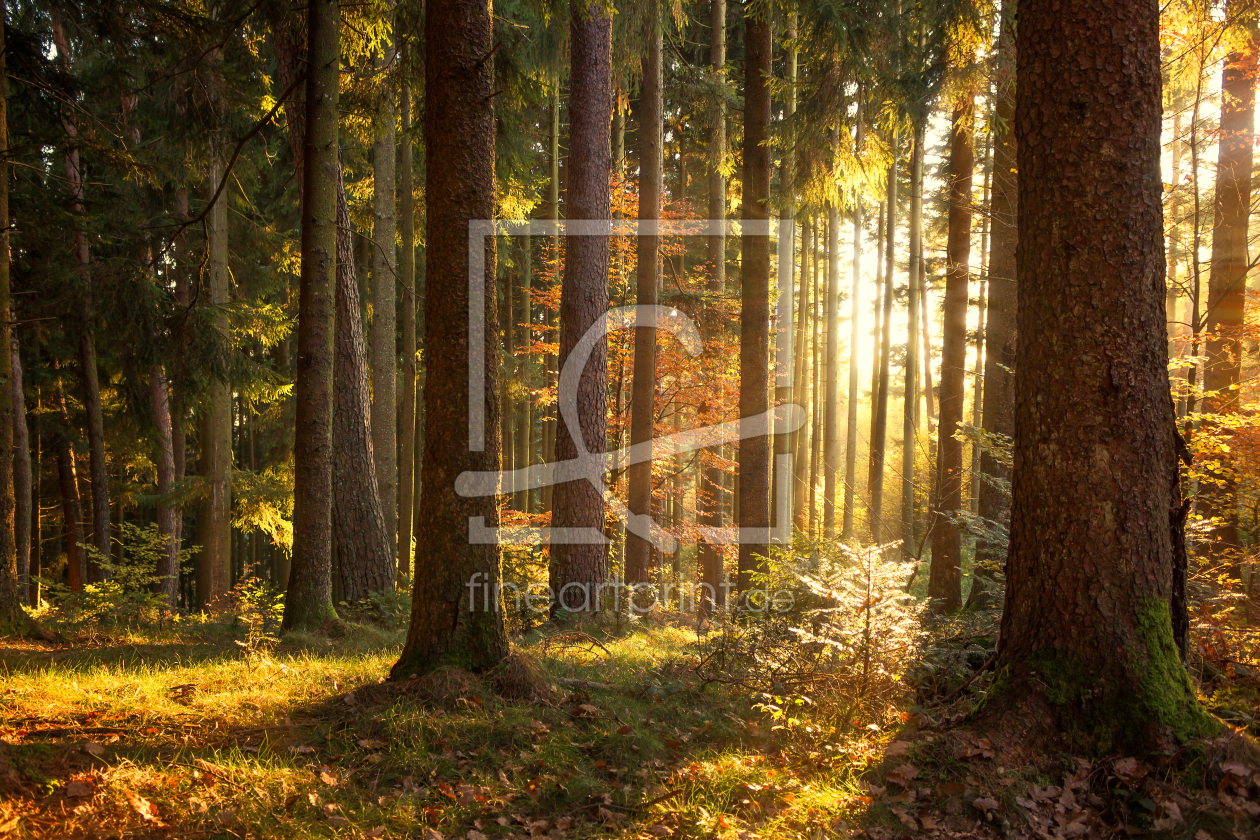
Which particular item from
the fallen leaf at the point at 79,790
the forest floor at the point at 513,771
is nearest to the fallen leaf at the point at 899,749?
the forest floor at the point at 513,771

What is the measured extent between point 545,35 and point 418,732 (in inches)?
342

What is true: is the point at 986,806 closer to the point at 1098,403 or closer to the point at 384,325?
the point at 1098,403

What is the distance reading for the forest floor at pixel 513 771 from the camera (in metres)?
Result: 3.02

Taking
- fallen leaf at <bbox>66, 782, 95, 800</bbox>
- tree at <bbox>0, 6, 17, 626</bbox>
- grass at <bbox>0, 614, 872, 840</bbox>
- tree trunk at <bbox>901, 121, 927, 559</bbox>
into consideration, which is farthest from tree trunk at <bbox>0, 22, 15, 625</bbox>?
tree trunk at <bbox>901, 121, 927, 559</bbox>

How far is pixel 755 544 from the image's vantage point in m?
9.80

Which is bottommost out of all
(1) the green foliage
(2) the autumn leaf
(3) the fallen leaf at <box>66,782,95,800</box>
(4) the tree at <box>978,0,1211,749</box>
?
(1) the green foliage

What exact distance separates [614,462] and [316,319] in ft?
26.0

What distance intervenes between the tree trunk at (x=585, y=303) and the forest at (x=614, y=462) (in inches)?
2.1

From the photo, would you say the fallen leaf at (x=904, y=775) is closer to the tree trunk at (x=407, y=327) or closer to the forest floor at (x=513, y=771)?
the forest floor at (x=513, y=771)

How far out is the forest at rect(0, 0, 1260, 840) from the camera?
3.46 metres

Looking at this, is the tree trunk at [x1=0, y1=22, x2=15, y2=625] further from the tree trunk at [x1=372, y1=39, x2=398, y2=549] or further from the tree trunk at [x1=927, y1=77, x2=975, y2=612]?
the tree trunk at [x1=927, y1=77, x2=975, y2=612]

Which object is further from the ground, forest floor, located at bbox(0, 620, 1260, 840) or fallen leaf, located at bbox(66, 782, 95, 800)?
fallen leaf, located at bbox(66, 782, 95, 800)

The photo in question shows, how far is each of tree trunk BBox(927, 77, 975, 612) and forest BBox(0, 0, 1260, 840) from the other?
76mm

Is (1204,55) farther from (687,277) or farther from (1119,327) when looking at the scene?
(687,277)
